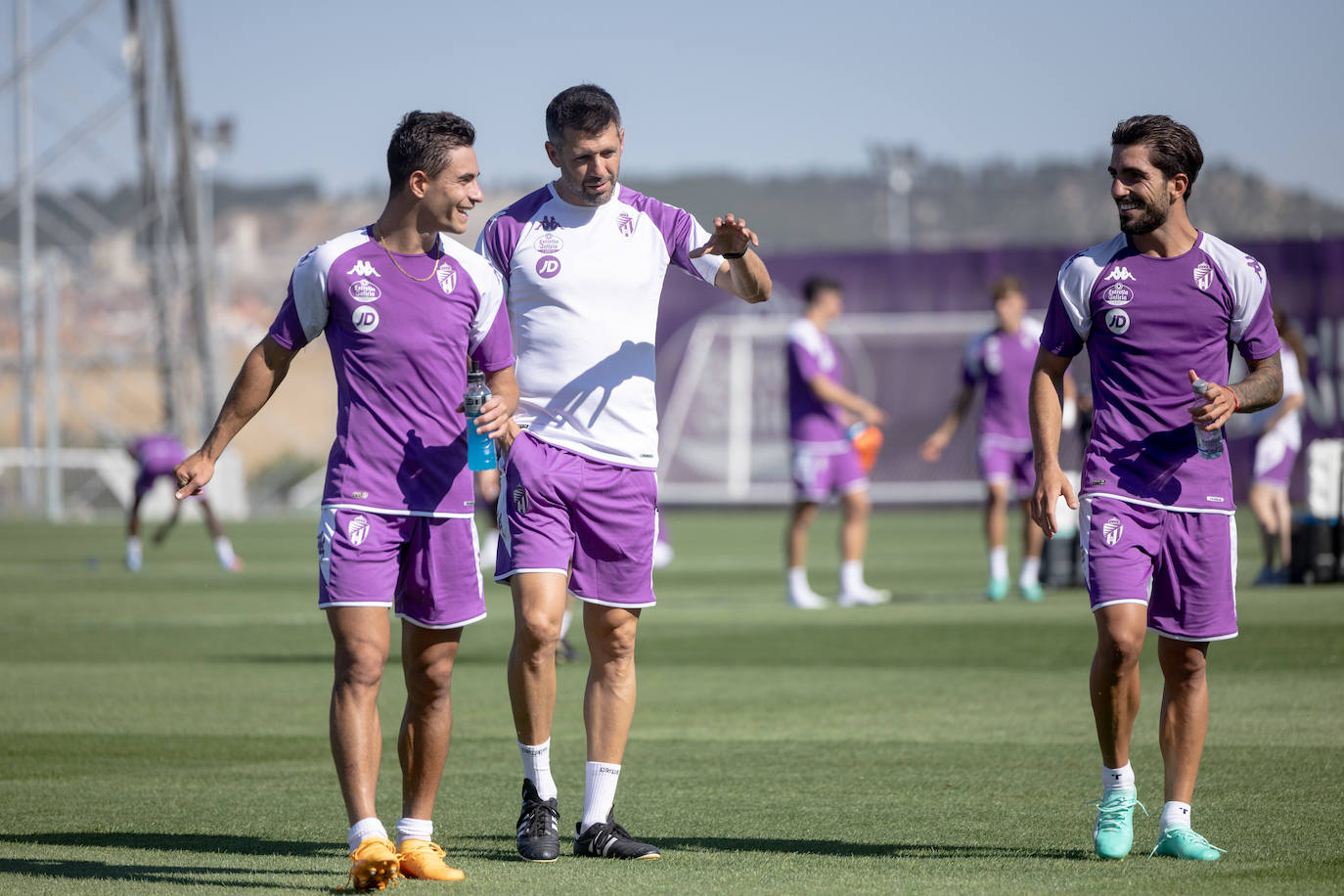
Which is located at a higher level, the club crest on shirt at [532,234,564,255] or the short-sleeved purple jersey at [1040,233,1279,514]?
the club crest on shirt at [532,234,564,255]

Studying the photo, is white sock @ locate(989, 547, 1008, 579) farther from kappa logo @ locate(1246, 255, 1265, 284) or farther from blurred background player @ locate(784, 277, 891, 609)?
kappa logo @ locate(1246, 255, 1265, 284)

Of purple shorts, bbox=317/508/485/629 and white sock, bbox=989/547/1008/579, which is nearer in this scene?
purple shorts, bbox=317/508/485/629

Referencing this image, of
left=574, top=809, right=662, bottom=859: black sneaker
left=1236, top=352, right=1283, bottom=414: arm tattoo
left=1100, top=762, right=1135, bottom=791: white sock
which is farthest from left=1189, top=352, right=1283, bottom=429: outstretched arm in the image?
left=574, top=809, right=662, bottom=859: black sneaker

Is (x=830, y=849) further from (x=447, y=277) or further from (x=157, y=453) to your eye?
(x=157, y=453)

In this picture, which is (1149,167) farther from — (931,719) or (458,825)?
(931,719)

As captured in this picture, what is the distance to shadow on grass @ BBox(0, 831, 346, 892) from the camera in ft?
17.2

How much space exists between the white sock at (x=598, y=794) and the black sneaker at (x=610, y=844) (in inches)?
0.9

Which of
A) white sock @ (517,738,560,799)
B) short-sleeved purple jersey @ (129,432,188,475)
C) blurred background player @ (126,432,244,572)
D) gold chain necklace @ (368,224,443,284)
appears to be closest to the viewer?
gold chain necklace @ (368,224,443,284)

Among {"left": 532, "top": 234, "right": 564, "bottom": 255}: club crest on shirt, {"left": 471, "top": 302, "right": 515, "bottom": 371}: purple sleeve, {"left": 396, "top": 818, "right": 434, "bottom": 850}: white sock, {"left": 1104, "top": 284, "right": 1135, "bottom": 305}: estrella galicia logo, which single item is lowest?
{"left": 396, "top": 818, "right": 434, "bottom": 850}: white sock

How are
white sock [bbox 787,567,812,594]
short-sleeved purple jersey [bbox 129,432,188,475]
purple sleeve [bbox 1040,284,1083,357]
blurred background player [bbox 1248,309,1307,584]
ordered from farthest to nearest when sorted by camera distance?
short-sleeved purple jersey [bbox 129,432,188,475], blurred background player [bbox 1248,309,1307,584], white sock [bbox 787,567,812,594], purple sleeve [bbox 1040,284,1083,357]

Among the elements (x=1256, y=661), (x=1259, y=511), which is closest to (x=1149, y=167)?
(x=1256, y=661)

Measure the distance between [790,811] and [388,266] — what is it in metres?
2.36

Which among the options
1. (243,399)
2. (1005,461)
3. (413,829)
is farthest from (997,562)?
(243,399)

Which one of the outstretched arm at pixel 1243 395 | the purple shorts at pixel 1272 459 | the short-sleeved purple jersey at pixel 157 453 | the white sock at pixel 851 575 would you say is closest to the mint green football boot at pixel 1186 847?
the outstretched arm at pixel 1243 395
